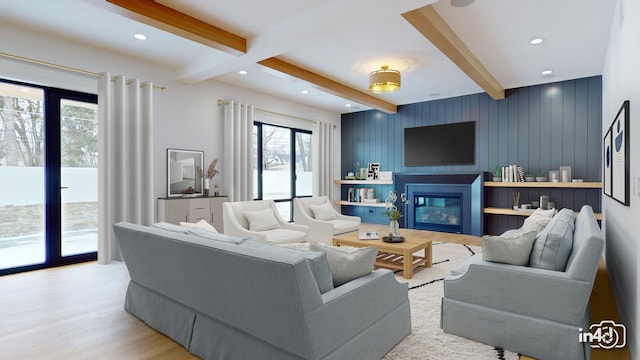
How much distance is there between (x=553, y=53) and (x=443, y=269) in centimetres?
316

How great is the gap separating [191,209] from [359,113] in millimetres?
4771

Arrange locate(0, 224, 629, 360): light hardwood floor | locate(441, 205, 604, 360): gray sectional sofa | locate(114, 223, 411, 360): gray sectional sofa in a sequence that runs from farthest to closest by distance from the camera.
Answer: locate(0, 224, 629, 360): light hardwood floor < locate(441, 205, 604, 360): gray sectional sofa < locate(114, 223, 411, 360): gray sectional sofa

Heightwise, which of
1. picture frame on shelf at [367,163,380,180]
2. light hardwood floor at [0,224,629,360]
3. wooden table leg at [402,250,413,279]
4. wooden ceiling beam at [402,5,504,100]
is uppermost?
wooden ceiling beam at [402,5,504,100]

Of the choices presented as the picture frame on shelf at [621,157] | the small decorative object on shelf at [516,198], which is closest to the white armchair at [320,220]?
the small decorative object on shelf at [516,198]

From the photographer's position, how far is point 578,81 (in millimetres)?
5637

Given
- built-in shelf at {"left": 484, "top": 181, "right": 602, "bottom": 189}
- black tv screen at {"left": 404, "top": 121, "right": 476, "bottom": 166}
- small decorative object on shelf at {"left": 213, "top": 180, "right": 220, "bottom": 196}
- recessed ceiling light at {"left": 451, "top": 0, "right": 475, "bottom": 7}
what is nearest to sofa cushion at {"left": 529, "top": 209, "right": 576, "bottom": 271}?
recessed ceiling light at {"left": 451, "top": 0, "right": 475, "bottom": 7}

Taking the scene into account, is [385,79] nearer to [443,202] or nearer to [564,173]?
[443,202]

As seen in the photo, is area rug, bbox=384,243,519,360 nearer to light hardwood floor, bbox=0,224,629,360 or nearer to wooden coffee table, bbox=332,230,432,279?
wooden coffee table, bbox=332,230,432,279

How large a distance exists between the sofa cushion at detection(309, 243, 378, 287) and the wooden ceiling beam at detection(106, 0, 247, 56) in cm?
259

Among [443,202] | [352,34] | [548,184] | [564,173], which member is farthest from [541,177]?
[352,34]

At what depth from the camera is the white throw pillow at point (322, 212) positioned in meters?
5.54

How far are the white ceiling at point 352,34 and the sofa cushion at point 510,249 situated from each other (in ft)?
6.37

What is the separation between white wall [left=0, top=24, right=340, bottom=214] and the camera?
12.7 feet

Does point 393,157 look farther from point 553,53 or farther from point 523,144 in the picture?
point 553,53
